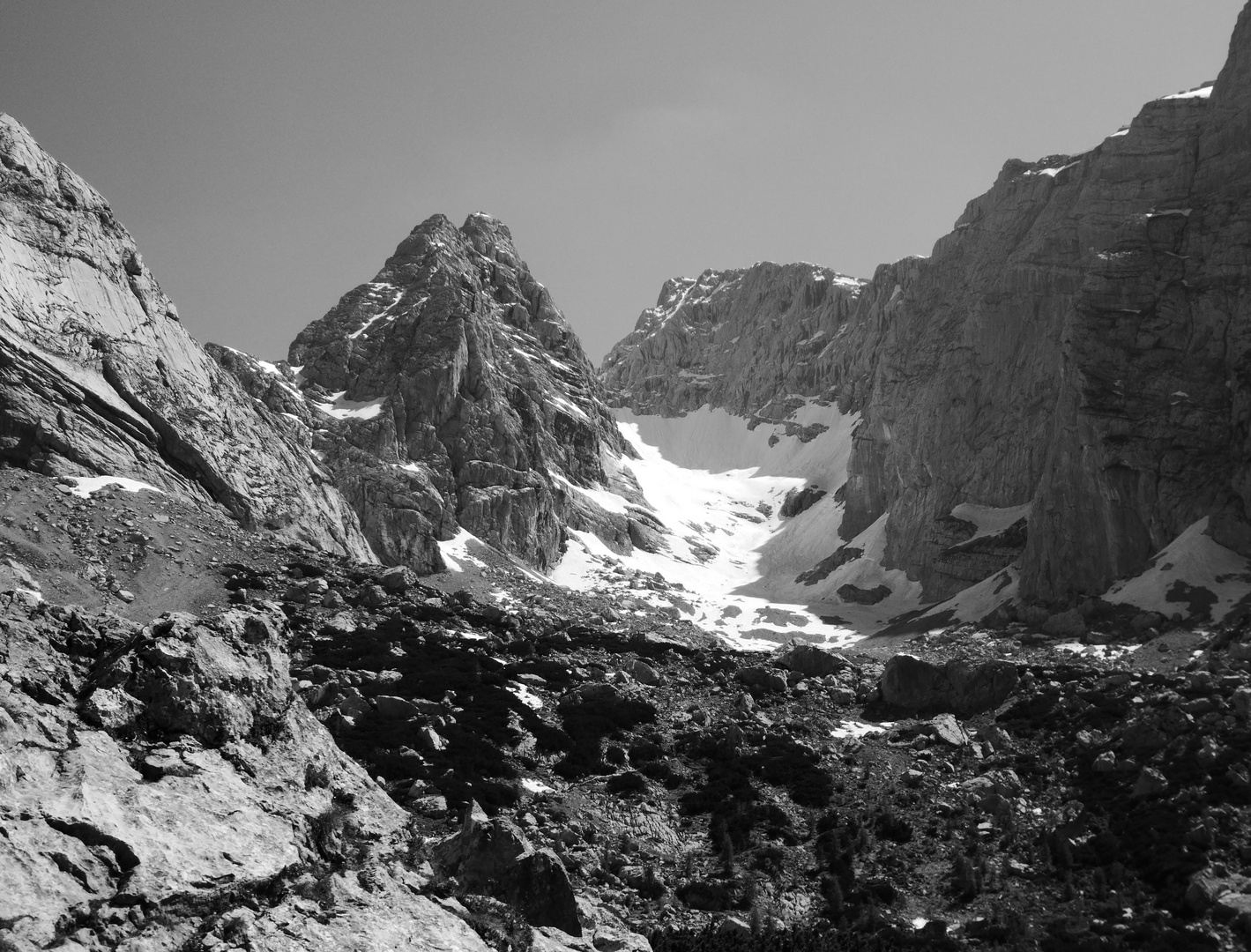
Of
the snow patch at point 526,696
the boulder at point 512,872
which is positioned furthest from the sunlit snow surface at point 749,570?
the boulder at point 512,872

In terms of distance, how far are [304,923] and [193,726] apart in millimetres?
4999

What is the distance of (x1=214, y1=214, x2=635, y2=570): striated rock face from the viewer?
119m

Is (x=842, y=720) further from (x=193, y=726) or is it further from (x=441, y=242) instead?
(x=441, y=242)

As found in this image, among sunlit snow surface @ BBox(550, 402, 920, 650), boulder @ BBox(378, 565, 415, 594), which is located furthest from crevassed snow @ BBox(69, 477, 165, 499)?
sunlit snow surface @ BBox(550, 402, 920, 650)

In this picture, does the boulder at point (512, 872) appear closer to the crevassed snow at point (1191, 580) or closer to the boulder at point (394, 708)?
the boulder at point (394, 708)

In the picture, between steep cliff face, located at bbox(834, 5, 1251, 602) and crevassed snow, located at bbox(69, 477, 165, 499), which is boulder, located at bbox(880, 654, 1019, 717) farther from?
crevassed snow, located at bbox(69, 477, 165, 499)

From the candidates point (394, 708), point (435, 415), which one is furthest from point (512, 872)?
point (435, 415)

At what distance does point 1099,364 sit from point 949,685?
59745mm

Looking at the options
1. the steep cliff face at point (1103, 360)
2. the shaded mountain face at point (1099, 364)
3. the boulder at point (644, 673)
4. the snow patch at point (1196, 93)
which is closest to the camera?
the boulder at point (644, 673)

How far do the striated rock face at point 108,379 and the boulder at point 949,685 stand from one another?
4936 centimetres

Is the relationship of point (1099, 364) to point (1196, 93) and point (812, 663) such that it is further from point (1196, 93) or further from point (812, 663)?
point (812, 663)

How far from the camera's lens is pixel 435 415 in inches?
5477

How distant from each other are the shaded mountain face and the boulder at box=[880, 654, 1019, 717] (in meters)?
46.5

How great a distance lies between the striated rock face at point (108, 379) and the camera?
68.4 meters
